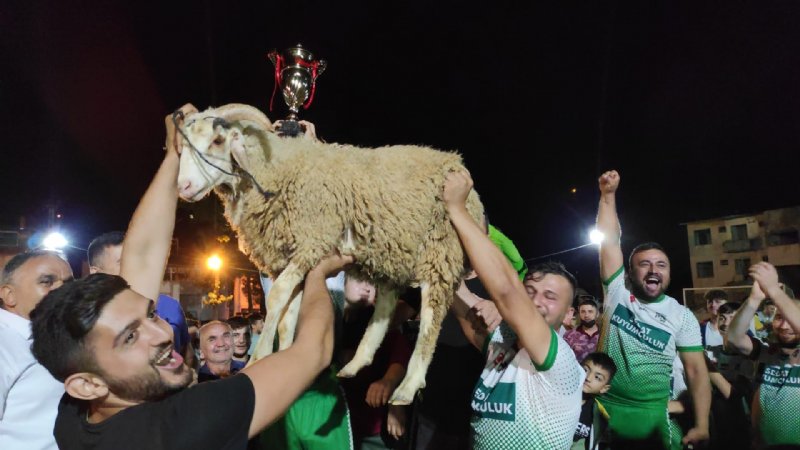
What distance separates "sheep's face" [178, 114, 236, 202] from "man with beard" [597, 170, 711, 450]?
2719 millimetres

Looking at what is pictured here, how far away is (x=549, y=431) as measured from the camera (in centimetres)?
214

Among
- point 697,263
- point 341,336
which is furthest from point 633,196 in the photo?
point 341,336

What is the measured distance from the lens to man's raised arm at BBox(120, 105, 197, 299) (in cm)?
224

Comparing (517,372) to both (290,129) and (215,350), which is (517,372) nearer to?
(290,129)

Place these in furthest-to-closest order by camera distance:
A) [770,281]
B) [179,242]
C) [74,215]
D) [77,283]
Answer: [179,242] < [74,215] < [770,281] < [77,283]

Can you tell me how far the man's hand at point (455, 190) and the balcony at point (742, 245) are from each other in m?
36.6

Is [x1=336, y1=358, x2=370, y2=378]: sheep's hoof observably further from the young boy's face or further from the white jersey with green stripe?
the white jersey with green stripe

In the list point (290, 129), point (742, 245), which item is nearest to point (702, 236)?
point (742, 245)

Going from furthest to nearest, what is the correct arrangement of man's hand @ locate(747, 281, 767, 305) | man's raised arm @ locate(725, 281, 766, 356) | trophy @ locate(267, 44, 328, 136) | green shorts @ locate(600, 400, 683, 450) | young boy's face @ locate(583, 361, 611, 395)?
man's raised arm @ locate(725, 281, 766, 356) < man's hand @ locate(747, 281, 767, 305) < green shorts @ locate(600, 400, 683, 450) < trophy @ locate(267, 44, 328, 136) < young boy's face @ locate(583, 361, 611, 395)

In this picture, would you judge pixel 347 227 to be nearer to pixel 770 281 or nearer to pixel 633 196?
pixel 770 281

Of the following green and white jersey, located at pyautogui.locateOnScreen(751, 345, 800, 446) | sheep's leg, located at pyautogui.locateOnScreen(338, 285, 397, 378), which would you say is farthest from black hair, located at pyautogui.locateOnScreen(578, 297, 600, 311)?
sheep's leg, located at pyautogui.locateOnScreen(338, 285, 397, 378)

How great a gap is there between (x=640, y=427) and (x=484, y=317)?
1.92 metres

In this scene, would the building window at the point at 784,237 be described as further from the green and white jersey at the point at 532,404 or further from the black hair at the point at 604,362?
the green and white jersey at the point at 532,404

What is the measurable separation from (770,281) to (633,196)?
25.9 m
